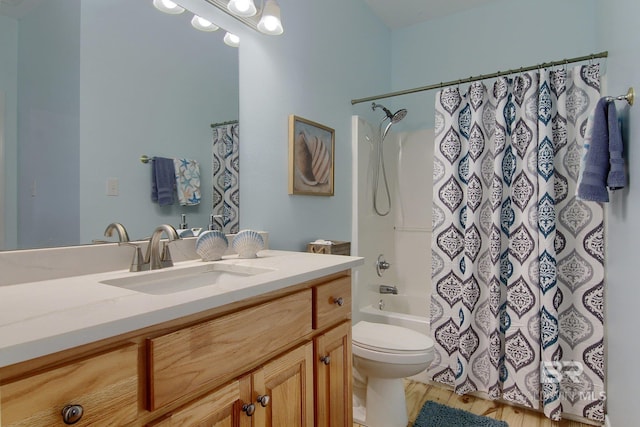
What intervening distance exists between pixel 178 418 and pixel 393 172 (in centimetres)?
258

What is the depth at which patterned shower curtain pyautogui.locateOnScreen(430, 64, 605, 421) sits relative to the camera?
1850 millimetres

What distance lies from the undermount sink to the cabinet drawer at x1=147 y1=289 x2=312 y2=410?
4.7 inches

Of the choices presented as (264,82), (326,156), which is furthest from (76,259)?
(326,156)

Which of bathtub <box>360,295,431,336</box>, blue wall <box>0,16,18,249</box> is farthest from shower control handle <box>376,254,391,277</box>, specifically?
blue wall <box>0,16,18,249</box>

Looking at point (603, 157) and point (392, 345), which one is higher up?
point (603, 157)

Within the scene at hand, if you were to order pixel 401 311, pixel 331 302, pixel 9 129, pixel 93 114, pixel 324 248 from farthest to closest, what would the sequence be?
pixel 401 311, pixel 324 248, pixel 331 302, pixel 93 114, pixel 9 129

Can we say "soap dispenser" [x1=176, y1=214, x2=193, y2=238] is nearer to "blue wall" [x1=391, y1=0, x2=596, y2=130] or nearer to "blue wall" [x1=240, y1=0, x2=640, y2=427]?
"blue wall" [x1=240, y1=0, x2=640, y2=427]

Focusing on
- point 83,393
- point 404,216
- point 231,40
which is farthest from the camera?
point 404,216

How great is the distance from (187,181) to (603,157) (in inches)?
67.2

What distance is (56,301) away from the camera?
0.74 meters

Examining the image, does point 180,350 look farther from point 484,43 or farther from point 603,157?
point 484,43

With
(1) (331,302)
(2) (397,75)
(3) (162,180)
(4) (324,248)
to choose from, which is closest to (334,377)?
(1) (331,302)

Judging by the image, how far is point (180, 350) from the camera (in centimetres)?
73

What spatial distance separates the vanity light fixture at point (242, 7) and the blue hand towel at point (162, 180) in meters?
0.72
